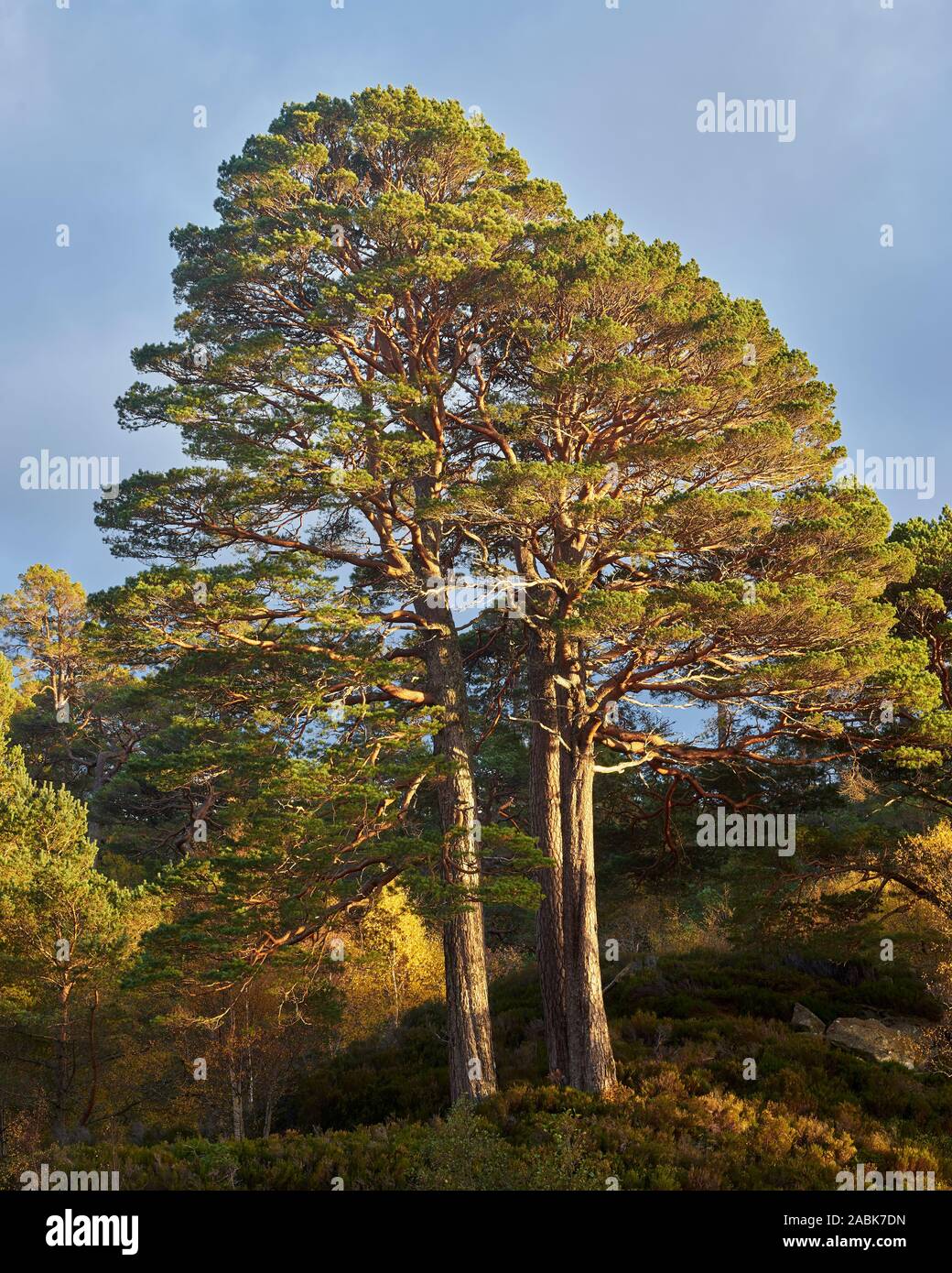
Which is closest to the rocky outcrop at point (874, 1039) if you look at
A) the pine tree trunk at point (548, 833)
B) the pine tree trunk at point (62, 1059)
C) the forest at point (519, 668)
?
the forest at point (519, 668)

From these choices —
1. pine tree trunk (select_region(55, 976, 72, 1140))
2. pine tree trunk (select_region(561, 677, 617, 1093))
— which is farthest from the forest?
pine tree trunk (select_region(55, 976, 72, 1140))

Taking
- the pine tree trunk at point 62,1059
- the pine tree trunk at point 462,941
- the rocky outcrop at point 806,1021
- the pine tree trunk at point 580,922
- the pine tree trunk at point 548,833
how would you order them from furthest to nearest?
the pine tree trunk at point 62,1059 → the rocky outcrop at point 806,1021 → the pine tree trunk at point 548,833 → the pine tree trunk at point 580,922 → the pine tree trunk at point 462,941

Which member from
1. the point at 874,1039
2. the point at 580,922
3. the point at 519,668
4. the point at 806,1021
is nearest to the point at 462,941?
the point at 580,922

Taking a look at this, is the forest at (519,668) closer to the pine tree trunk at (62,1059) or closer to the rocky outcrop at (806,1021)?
the rocky outcrop at (806,1021)

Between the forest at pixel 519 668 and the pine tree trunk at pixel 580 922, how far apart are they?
2.3 inches

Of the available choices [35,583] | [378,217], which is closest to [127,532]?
[378,217]

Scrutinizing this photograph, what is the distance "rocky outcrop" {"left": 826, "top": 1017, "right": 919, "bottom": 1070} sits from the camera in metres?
16.4

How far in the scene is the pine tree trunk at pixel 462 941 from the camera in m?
13.8

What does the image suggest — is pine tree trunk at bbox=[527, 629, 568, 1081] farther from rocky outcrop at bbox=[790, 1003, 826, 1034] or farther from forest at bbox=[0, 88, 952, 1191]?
rocky outcrop at bbox=[790, 1003, 826, 1034]

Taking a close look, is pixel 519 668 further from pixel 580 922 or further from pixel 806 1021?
pixel 806 1021

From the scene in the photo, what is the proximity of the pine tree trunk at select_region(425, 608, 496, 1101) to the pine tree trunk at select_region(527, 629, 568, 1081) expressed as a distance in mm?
1156

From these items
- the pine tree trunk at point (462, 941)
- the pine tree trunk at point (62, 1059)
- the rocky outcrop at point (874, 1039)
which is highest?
the pine tree trunk at point (462, 941)

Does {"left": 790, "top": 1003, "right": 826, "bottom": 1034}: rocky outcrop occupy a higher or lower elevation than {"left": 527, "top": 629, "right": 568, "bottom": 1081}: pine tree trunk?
lower

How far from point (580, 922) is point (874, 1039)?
233 inches
